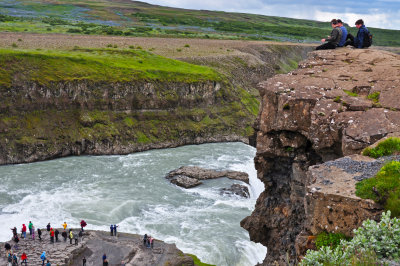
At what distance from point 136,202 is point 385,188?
36642 millimetres

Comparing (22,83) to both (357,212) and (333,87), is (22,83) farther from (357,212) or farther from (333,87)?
(357,212)

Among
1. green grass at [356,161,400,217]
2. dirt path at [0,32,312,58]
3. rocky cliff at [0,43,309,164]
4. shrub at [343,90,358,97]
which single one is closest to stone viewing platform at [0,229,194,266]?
shrub at [343,90,358,97]

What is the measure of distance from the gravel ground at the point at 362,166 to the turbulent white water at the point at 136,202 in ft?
73.6

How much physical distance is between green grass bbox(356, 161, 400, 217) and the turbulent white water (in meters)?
23.9

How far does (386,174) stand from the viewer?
469 inches

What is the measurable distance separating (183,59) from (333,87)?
267 ft

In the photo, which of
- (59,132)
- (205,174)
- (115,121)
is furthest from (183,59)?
(205,174)

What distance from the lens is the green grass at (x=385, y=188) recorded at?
35.6ft

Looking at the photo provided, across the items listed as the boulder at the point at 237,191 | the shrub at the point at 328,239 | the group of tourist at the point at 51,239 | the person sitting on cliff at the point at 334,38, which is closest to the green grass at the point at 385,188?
A: the shrub at the point at 328,239

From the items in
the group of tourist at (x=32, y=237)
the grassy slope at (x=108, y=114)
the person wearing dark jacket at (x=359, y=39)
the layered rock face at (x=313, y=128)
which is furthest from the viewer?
the grassy slope at (x=108, y=114)

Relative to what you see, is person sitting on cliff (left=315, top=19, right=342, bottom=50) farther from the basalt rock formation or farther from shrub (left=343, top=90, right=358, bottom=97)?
the basalt rock formation

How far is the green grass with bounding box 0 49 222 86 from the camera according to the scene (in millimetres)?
67188

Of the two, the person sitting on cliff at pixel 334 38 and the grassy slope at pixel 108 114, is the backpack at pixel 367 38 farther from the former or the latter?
the grassy slope at pixel 108 114

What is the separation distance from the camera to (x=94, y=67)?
248ft
